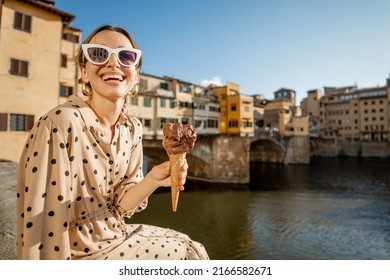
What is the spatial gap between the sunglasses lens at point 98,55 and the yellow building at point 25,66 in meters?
13.5

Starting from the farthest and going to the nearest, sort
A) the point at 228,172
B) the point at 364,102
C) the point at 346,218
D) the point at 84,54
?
the point at 364,102, the point at 228,172, the point at 346,218, the point at 84,54

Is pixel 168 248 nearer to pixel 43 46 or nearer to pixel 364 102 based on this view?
pixel 43 46

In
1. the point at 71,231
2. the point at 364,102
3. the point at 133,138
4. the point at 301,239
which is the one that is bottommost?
the point at 301,239

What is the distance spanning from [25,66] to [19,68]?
0.32 m

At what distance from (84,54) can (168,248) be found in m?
1.55

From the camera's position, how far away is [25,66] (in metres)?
12.7

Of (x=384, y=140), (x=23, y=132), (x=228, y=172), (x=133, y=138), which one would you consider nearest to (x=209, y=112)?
(x=228, y=172)

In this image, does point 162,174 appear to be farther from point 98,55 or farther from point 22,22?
point 22,22

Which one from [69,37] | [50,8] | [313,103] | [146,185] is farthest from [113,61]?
[313,103]

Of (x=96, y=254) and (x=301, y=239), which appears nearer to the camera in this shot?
(x=96, y=254)

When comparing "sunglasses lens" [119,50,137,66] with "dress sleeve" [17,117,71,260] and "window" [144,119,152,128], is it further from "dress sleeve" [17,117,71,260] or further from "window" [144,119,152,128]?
"window" [144,119,152,128]

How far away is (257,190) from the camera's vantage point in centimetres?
2541

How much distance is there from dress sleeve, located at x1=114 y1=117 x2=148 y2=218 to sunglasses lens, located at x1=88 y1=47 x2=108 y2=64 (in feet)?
1.80

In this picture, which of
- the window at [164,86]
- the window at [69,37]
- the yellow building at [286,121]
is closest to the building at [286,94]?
the yellow building at [286,121]
